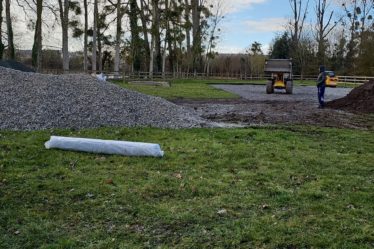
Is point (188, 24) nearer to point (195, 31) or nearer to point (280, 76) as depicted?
point (195, 31)

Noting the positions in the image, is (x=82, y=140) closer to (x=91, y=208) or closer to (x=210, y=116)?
(x=91, y=208)

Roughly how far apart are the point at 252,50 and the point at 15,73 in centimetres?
7919

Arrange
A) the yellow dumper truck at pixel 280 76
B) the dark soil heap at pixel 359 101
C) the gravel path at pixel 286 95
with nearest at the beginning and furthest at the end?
the dark soil heap at pixel 359 101, the gravel path at pixel 286 95, the yellow dumper truck at pixel 280 76

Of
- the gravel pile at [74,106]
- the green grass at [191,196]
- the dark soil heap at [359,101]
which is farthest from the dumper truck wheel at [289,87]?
the green grass at [191,196]

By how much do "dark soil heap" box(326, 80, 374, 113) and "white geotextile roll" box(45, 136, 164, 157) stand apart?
40.3ft

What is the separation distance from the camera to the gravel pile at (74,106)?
447 inches

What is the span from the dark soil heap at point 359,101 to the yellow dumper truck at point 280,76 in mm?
8558

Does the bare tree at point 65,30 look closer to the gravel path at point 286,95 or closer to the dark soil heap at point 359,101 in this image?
the gravel path at point 286,95

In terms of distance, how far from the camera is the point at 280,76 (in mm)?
28891

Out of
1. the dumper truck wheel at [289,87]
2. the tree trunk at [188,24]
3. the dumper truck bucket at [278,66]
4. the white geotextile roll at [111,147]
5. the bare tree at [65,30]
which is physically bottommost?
the white geotextile roll at [111,147]

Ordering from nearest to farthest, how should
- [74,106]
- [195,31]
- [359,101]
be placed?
1. [74,106]
2. [359,101]
3. [195,31]

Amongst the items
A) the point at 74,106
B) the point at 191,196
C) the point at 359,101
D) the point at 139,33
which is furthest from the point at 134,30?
the point at 191,196

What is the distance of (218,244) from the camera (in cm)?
432

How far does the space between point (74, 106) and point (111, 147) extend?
14.9 feet
